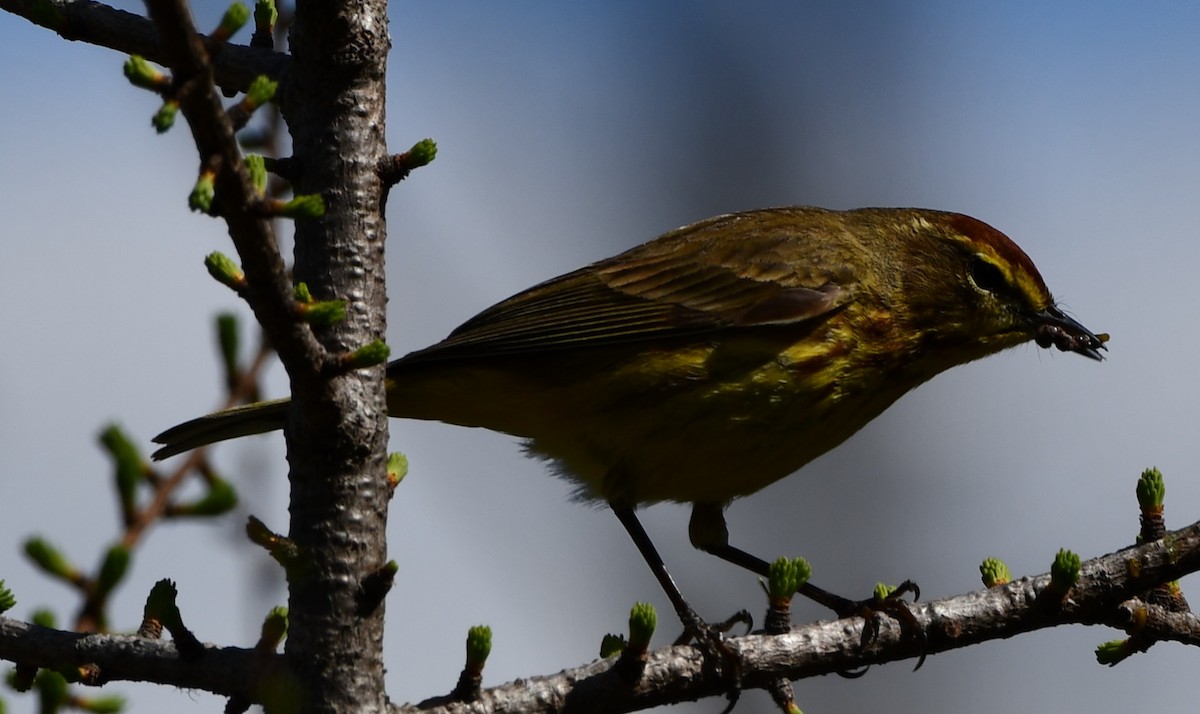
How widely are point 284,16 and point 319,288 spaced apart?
4.12 feet

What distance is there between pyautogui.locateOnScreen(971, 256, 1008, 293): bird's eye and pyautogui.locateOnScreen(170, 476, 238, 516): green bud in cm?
408

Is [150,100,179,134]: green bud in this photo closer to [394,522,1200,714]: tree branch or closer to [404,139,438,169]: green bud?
[404,139,438,169]: green bud

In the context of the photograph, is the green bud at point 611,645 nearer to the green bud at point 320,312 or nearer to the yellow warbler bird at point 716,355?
the yellow warbler bird at point 716,355

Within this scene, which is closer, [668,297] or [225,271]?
[225,271]

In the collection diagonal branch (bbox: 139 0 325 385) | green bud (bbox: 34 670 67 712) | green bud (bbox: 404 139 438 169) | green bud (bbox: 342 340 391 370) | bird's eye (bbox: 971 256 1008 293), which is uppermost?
bird's eye (bbox: 971 256 1008 293)

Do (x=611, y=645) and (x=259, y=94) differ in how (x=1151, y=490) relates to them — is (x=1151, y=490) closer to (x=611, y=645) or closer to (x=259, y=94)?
(x=611, y=645)

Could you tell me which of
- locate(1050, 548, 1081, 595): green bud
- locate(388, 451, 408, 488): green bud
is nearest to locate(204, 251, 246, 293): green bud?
locate(388, 451, 408, 488): green bud

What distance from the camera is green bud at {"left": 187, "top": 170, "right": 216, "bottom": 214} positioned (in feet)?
6.50

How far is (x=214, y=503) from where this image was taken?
2027 mm

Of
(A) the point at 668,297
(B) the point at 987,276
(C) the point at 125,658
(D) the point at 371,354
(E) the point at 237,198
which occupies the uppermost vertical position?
(A) the point at 668,297

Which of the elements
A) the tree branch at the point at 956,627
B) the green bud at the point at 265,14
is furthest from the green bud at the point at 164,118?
the tree branch at the point at 956,627

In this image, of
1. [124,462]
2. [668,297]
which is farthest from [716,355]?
[124,462]

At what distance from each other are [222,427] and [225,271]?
7.43ft

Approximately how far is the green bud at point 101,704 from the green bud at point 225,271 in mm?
934
